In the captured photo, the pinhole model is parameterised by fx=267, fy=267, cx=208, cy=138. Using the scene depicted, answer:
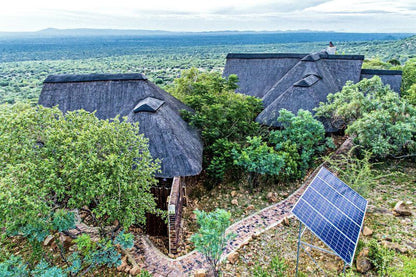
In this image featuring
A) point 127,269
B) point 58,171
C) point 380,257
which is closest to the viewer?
point 58,171

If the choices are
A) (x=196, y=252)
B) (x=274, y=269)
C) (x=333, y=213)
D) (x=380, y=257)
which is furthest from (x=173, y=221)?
(x=380, y=257)

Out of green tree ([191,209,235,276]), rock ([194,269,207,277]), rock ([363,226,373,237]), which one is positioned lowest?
rock ([194,269,207,277])

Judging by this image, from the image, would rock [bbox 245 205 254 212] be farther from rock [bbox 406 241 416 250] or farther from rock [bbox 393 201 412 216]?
rock [bbox 406 241 416 250]

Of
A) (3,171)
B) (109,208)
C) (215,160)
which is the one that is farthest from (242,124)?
(3,171)

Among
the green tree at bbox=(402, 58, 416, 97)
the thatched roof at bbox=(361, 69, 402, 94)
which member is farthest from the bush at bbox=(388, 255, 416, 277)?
the green tree at bbox=(402, 58, 416, 97)

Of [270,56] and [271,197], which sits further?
[270,56]

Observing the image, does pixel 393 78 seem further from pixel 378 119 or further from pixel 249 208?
pixel 249 208
